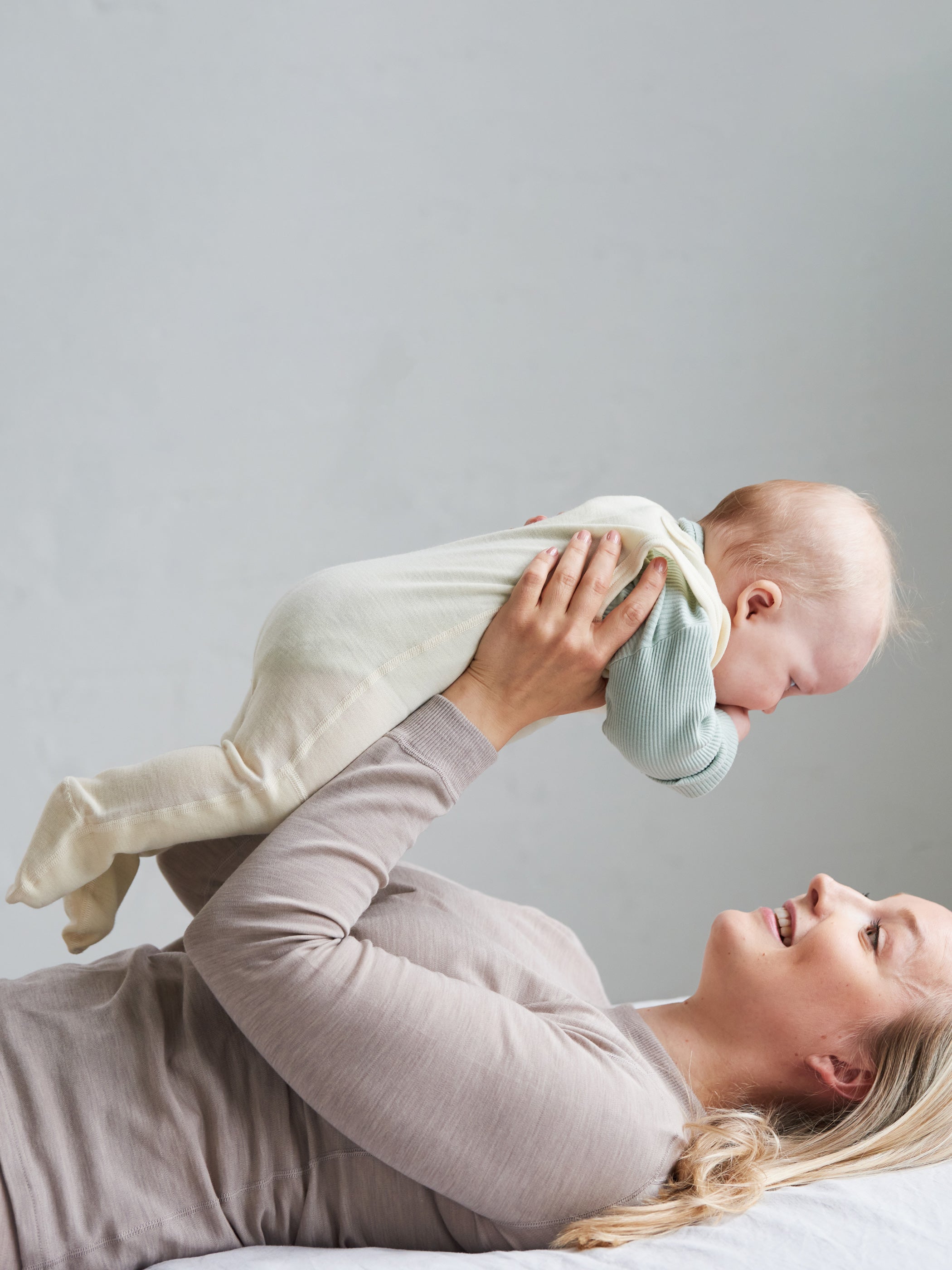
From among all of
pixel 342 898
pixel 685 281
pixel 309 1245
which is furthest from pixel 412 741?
pixel 685 281

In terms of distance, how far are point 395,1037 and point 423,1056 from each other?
34mm

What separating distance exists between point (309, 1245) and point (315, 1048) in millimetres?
300

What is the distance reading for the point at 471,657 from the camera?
1211mm

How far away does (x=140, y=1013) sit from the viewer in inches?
45.7

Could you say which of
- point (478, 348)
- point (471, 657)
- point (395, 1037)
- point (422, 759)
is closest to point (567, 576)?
point (471, 657)

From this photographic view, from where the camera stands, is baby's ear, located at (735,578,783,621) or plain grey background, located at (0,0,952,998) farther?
plain grey background, located at (0,0,952,998)

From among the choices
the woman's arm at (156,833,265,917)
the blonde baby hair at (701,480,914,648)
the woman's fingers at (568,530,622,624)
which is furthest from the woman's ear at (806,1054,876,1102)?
the woman's arm at (156,833,265,917)

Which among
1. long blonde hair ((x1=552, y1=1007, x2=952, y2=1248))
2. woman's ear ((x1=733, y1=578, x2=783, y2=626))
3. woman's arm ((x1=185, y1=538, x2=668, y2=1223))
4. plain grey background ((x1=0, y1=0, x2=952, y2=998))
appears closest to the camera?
woman's arm ((x1=185, y1=538, x2=668, y2=1223))

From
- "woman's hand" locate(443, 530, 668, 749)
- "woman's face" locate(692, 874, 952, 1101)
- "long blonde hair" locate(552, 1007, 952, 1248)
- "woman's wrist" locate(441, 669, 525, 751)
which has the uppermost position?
"woman's hand" locate(443, 530, 668, 749)

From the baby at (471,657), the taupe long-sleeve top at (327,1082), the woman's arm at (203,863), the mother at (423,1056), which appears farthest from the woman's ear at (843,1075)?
the woman's arm at (203,863)

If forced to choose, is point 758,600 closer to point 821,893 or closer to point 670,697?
point 670,697

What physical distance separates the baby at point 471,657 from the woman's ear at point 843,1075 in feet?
1.33

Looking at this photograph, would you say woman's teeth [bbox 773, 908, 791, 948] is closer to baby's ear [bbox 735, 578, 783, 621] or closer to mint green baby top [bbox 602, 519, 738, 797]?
mint green baby top [bbox 602, 519, 738, 797]

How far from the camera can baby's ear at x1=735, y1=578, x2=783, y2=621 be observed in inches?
50.8
